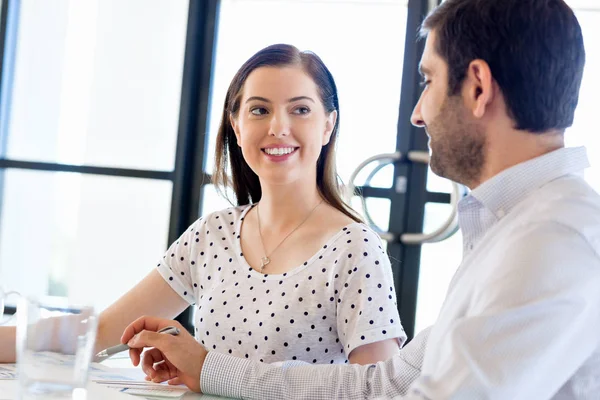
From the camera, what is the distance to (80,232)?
3.42 metres

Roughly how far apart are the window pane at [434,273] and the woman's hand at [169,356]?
5.33 feet

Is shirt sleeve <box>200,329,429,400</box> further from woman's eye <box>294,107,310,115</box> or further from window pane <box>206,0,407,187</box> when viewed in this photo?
window pane <box>206,0,407,187</box>

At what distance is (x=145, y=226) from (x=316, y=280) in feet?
5.72

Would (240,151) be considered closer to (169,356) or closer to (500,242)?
(169,356)

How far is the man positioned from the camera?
3.06 feet

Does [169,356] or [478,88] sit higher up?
[478,88]

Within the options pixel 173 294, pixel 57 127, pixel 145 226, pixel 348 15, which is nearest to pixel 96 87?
pixel 57 127

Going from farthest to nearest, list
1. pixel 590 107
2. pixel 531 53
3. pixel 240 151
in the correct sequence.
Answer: pixel 590 107, pixel 240 151, pixel 531 53

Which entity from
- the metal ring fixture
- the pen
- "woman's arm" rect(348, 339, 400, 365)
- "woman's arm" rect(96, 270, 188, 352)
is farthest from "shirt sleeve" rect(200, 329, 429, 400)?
the metal ring fixture

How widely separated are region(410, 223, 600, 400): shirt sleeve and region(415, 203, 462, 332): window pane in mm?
1976

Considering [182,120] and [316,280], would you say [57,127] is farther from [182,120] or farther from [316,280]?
[316,280]

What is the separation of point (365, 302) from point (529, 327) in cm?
75

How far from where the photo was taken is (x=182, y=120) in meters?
3.24

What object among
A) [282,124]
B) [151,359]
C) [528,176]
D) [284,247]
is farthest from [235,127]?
[528,176]
